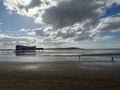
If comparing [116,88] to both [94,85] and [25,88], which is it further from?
[25,88]

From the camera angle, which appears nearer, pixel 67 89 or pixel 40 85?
pixel 67 89

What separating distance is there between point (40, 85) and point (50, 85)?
0.70 meters

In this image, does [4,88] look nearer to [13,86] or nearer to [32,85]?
[13,86]

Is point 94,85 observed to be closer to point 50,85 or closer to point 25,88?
point 50,85

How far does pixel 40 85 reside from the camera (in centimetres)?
1504

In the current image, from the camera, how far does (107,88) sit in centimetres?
1431

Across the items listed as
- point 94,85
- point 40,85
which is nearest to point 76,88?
point 94,85

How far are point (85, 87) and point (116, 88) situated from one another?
205 centimetres

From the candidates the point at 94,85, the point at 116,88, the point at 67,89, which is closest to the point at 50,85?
the point at 67,89

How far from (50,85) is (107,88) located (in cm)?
389

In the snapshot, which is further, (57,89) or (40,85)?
(40,85)

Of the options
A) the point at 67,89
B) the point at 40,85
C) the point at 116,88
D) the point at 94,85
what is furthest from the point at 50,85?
the point at 116,88

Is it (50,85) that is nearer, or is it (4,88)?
(4,88)

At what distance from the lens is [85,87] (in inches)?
568
